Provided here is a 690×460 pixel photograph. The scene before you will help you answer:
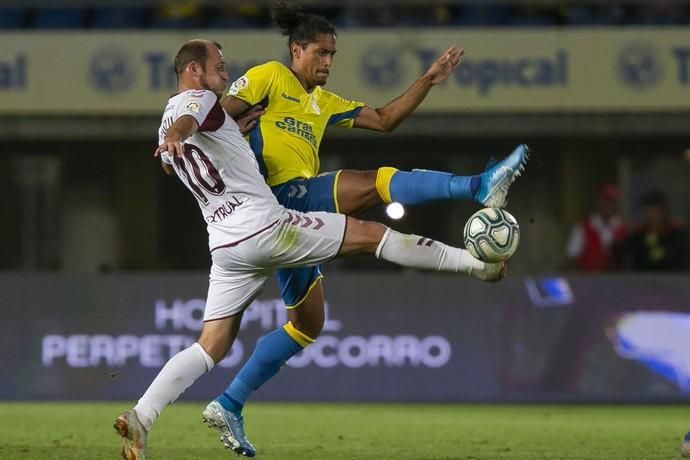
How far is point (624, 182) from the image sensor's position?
44.1 ft

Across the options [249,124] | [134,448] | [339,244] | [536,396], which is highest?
[249,124]

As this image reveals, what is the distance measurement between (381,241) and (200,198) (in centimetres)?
86

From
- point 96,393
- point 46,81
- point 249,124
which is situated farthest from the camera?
point 46,81

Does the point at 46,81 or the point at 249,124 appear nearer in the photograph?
the point at 249,124

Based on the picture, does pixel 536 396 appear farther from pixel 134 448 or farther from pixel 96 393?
pixel 134 448

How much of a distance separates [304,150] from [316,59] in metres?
0.46

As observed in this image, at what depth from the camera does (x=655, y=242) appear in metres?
12.8

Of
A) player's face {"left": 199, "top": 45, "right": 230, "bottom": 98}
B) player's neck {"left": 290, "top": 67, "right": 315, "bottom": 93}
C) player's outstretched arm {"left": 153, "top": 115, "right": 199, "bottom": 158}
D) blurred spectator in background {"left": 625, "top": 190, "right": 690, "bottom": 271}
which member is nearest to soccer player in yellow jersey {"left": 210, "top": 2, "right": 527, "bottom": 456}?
player's neck {"left": 290, "top": 67, "right": 315, "bottom": 93}

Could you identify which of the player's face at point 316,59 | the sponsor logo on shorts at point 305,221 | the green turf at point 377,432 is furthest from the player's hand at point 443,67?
the green turf at point 377,432

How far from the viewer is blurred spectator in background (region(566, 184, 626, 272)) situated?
1296 cm

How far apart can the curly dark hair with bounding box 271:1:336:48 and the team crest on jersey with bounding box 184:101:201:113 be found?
0.99 m

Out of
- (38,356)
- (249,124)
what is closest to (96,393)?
(38,356)

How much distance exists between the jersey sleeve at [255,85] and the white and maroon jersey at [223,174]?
0.41 metres

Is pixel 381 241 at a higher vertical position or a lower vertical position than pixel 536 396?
higher
